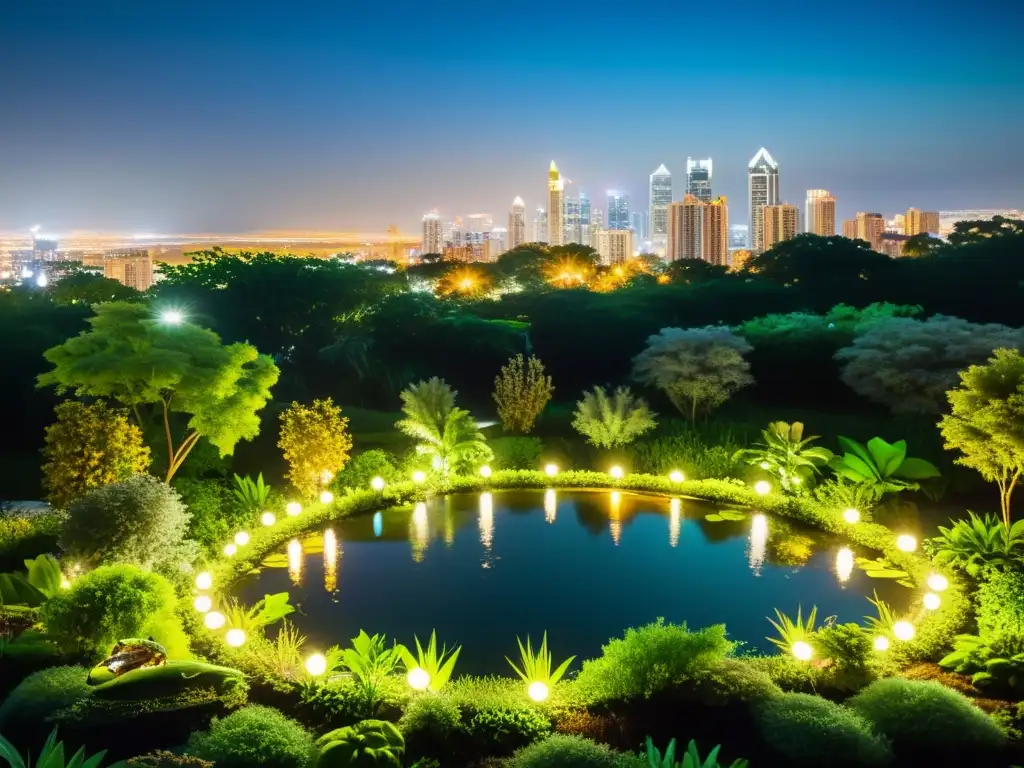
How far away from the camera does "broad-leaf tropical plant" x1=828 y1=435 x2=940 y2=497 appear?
432 inches

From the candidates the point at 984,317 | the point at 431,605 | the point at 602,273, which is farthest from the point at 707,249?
the point at 431,605

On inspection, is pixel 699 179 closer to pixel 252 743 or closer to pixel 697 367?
pixel 697 367

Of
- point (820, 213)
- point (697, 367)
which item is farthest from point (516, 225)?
point (697, 367)

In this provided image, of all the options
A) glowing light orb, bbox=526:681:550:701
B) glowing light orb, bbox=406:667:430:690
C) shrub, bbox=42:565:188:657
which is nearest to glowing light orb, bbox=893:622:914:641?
glowing light orb, bbox=526:681:550:701

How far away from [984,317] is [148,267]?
130 feet

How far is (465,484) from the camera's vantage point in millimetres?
12844

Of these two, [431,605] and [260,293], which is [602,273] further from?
[431,605]

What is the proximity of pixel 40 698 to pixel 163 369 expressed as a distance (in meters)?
5.44

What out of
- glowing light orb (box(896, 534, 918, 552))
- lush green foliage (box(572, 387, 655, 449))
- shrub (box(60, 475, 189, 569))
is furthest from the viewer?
lush green foliage (box(572, 387, 655, 449))

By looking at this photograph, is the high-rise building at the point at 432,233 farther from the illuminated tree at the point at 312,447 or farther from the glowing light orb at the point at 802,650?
the glowing light orb at the point at 802,650

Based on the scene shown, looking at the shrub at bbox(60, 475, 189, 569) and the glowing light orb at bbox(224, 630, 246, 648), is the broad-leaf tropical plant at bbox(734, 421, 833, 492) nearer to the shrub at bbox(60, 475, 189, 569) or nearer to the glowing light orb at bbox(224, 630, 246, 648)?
the glowing light orb at bbox(224, 630, 246, 648)

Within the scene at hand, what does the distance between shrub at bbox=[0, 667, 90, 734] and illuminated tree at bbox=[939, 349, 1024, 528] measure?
28.9 feet

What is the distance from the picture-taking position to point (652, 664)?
5980 millimetres

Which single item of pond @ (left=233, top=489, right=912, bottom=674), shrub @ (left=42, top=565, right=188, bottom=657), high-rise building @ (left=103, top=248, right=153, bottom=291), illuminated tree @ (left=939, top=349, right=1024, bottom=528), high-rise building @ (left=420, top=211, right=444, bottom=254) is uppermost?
high-rise building @ (left=420, top=211, right=444, bottom=254)
